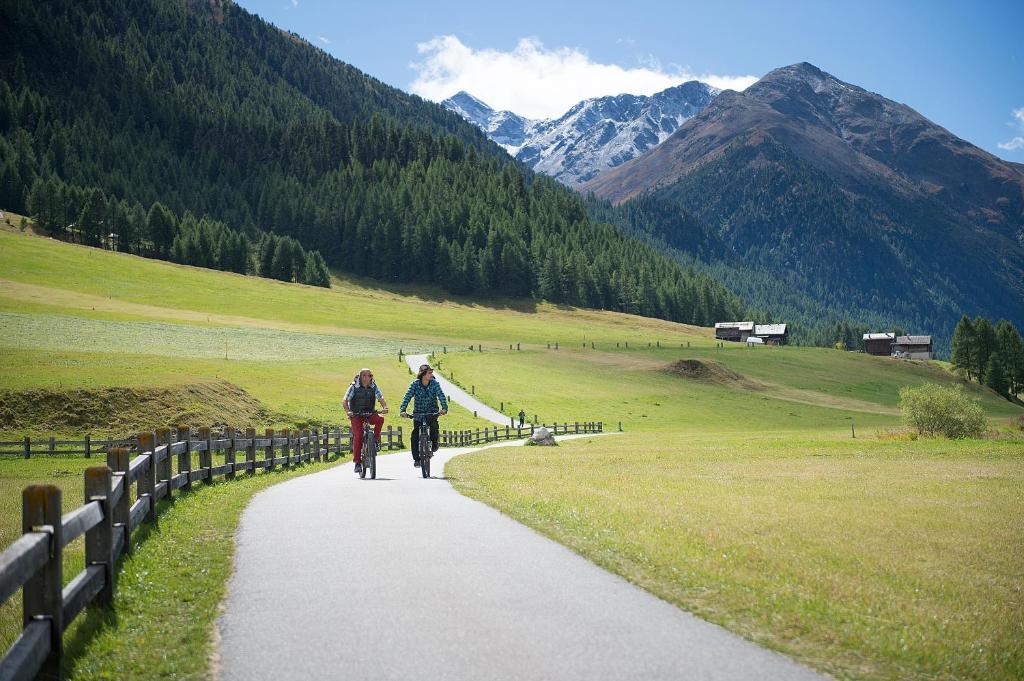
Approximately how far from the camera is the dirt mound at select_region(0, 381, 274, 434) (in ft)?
124

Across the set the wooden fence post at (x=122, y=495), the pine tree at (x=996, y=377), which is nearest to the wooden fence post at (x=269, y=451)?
the wooden fence post at (x=122, y=495)

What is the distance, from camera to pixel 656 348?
122m

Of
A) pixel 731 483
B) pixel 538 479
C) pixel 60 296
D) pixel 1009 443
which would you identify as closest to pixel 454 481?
pixel 538 479

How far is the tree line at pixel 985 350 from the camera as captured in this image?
131 meters

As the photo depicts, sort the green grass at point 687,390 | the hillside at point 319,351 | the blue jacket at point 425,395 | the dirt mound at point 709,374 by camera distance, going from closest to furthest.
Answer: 1. the blue jacket at point 425,395
2. the hillside at point 319,351
3. the green grass at point 687,390
4. the dirt mound at point 709,374

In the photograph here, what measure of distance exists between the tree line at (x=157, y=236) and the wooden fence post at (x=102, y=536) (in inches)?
6438

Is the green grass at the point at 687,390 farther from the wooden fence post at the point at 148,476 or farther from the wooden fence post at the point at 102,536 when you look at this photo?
the wooden fence post at the point at 102,536

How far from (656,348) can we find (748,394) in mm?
33784

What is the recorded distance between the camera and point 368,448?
22984mm

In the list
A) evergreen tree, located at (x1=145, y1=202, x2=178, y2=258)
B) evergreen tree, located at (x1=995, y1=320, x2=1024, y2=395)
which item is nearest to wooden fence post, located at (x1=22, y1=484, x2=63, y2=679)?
evergreen tree, located at (x1=995, y1=320, x2=1024, y2=395)

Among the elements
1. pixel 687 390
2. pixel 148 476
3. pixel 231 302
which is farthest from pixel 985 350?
pixel 148 476

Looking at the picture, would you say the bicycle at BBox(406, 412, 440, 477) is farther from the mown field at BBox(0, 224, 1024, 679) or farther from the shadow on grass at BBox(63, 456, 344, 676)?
the shadow on grass at BBox(63, 456, 344, 676)

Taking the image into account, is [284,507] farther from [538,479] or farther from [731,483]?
[731,483]

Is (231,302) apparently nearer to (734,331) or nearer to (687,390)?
(687,390)
